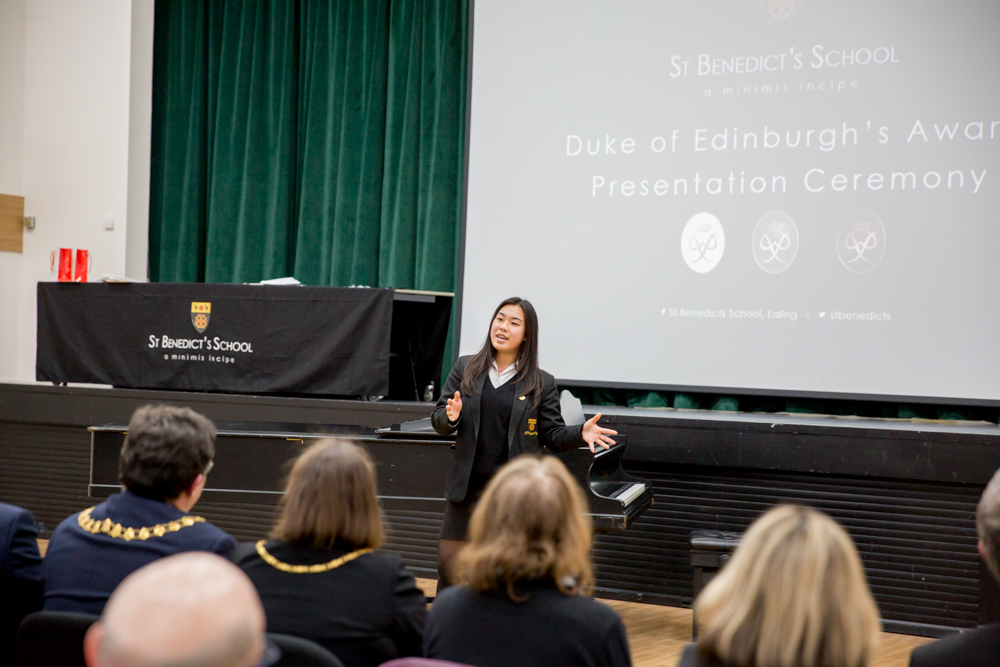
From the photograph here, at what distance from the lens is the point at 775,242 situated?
4613mm

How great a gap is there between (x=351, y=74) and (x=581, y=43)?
196 cm

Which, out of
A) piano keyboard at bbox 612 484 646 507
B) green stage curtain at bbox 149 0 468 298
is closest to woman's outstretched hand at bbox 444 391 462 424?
piano keyboard at bbox 612 484 646 507

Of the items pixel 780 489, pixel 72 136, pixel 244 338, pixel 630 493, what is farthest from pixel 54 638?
pixel 72 136

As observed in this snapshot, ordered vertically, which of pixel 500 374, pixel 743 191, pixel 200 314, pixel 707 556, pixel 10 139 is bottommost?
pixel 707 556

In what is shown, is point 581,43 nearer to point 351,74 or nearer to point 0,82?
point 351,74

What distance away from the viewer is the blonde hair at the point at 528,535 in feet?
5.27

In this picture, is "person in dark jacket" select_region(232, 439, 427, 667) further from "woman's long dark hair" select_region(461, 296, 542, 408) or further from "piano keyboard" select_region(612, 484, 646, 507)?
"piano keyboard" select_region(612, 484, 646, 507)

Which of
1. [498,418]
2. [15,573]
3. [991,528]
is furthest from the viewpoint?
[498,418]

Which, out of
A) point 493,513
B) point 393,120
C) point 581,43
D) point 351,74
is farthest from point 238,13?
point 493,513

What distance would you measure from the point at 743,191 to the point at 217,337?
9.75 ft

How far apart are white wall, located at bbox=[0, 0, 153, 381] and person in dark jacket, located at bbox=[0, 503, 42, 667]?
4583mm

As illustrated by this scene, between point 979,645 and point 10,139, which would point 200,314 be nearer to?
point 10,139

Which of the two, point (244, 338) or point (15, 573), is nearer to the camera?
point (15, 573)

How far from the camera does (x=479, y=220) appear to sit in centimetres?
534
